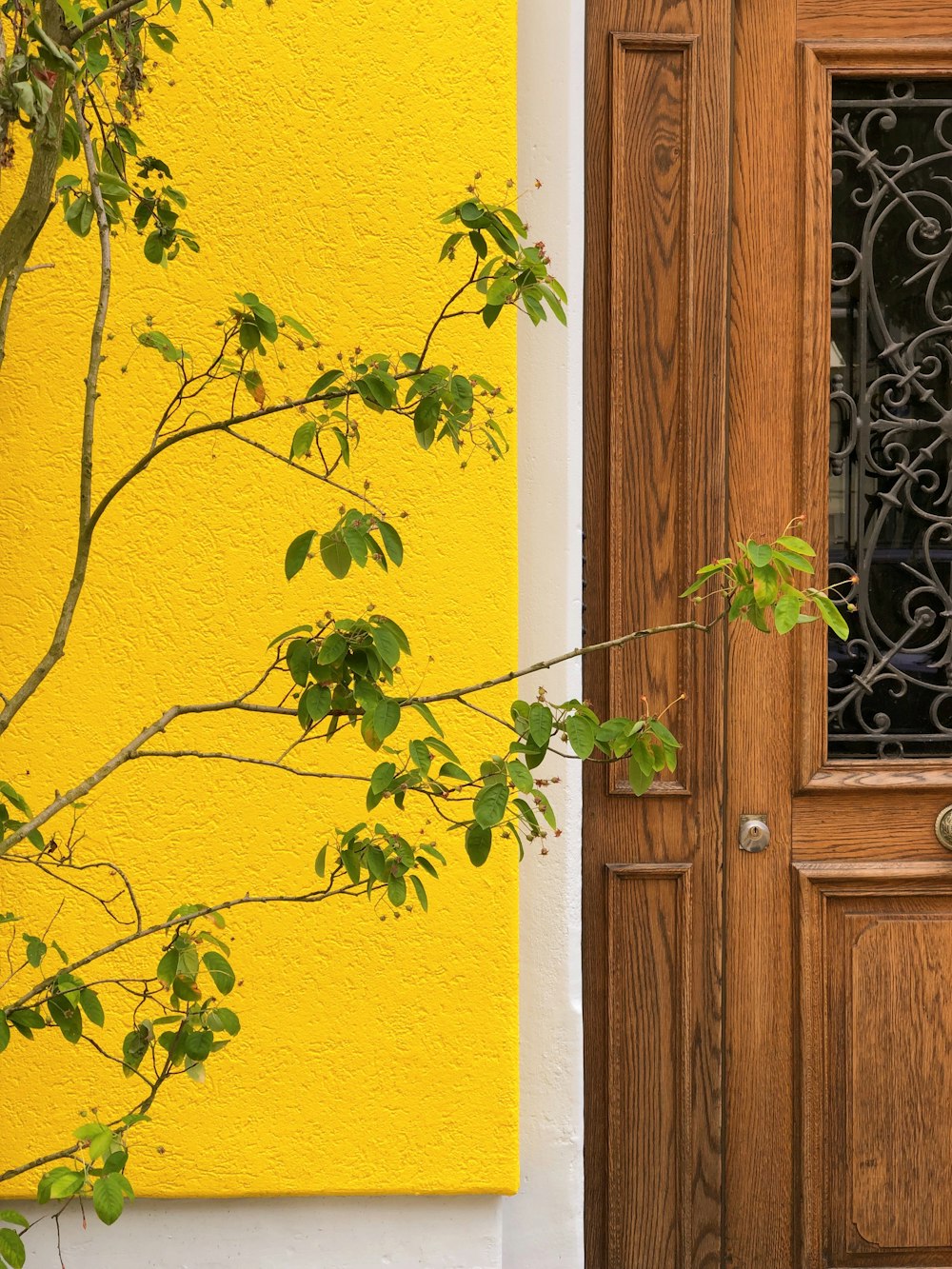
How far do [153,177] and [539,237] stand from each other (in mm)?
719

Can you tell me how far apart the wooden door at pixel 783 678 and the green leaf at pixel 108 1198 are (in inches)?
56.8

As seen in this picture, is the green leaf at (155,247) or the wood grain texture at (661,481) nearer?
the green leaf at (155,247)

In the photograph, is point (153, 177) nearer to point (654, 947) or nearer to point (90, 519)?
point (90, 519)

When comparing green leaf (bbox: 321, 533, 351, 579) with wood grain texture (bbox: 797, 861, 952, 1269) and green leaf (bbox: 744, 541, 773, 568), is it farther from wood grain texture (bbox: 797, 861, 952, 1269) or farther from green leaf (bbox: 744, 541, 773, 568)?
wood grain texture (bbox: 797, 861, 952, 1269)

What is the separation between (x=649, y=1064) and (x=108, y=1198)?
1545 mm

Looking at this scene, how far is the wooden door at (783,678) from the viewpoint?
100 inches

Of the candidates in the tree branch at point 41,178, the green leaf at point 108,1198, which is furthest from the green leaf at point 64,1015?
the tree branch at point 41,178

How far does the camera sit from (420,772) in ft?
4.45

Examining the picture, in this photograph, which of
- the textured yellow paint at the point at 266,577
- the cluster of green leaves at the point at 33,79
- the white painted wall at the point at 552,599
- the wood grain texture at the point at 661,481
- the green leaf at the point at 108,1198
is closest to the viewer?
the cluster of green leaves at the point at 33,79

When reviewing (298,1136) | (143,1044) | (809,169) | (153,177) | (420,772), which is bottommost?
(298,1136)

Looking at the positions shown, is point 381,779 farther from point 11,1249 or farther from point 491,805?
point 11,1249

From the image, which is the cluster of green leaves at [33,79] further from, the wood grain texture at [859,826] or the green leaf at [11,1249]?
the wood grain texture at [859,826]

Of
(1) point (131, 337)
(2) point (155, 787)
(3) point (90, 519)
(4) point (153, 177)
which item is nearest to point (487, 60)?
(4) point (153, 177)

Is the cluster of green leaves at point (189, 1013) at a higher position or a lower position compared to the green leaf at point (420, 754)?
lower
